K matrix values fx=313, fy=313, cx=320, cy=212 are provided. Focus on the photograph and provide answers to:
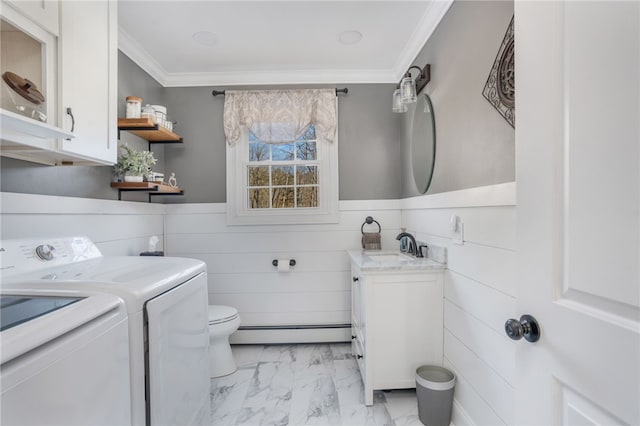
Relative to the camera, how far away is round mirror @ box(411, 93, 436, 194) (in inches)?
83.4

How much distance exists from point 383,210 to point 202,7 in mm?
2045

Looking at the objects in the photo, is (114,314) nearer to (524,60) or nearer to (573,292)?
(573,292)

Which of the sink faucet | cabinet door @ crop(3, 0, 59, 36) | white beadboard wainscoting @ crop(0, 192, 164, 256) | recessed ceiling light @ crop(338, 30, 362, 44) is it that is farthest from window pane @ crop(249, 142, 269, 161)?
cabinet door @ crop(3, 0, 59, 36)

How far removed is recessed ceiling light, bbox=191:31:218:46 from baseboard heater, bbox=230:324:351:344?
2.37 meters

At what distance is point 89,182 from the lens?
193 cm

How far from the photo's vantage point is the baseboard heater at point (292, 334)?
2.85 meters

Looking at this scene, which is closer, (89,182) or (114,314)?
(114,314)

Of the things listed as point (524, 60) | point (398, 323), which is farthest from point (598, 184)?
point (398, 323)

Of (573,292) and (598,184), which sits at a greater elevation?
(598,184)

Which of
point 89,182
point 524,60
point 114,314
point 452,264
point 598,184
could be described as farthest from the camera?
point 89,182

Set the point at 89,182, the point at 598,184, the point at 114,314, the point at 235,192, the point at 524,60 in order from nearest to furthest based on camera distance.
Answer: the point at 598,184, the point at 524,60, the point at 114,314, the point at 89,182, the point at 235,192

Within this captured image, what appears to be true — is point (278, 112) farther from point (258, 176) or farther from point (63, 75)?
point (63, 75)

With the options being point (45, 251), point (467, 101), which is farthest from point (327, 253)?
point (45, 251)

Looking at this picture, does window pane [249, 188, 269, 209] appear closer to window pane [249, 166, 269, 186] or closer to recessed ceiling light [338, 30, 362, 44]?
window pane [249, 166, 269, 186]
